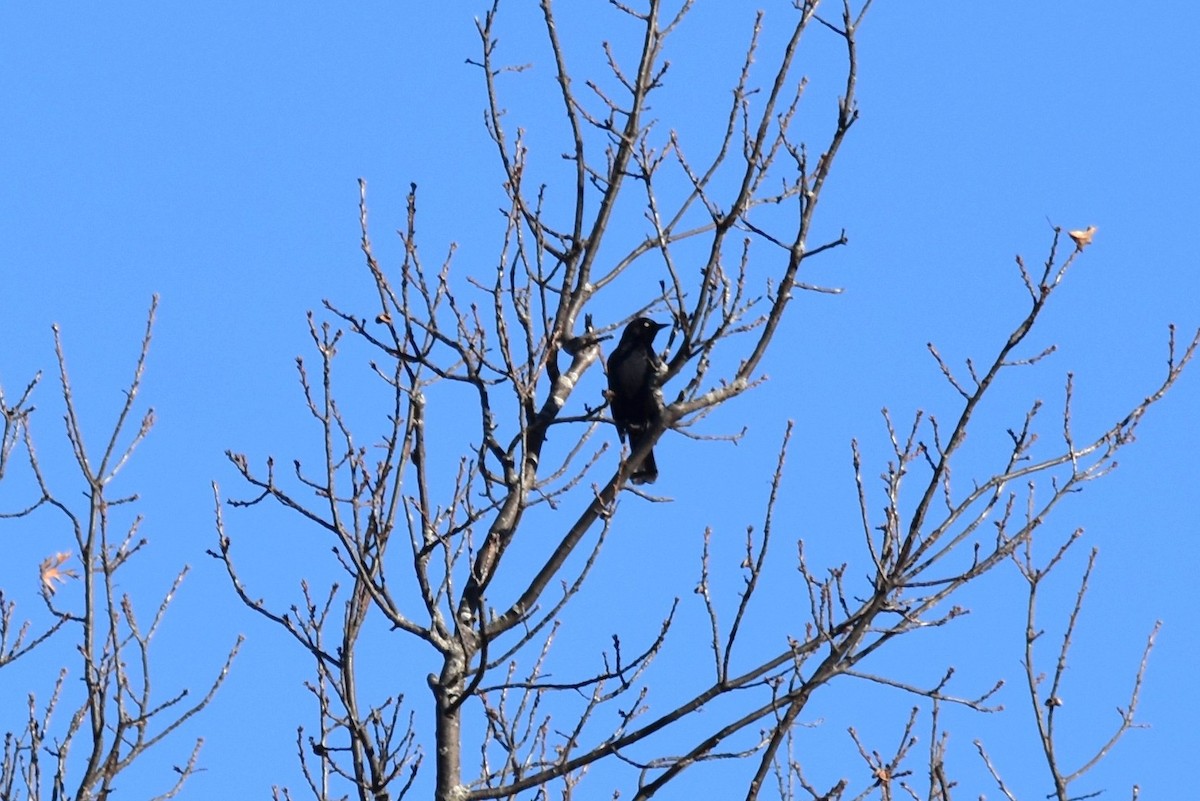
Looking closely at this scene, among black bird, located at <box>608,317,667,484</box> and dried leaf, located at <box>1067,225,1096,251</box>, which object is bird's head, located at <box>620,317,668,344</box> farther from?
dried leaf, located at <box>1067,225,1096,251</box>

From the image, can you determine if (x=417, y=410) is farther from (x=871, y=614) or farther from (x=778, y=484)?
(x=871, y=614)

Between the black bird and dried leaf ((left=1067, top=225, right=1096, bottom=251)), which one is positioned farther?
the black bird

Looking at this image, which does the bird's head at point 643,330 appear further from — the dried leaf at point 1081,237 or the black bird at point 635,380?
the dried leaf at point 1081,237

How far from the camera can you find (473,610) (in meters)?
4.31

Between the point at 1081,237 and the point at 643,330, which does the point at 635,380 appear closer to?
the point at 643,330

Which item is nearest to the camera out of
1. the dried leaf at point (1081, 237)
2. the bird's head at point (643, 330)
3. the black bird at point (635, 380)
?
the dried leaf at point (1081, 237)

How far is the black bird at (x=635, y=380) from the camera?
7.05 metres

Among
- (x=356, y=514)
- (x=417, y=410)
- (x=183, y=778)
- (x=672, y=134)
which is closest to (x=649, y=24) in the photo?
(x=672, y=134)

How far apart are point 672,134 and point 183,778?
2709 millimetres

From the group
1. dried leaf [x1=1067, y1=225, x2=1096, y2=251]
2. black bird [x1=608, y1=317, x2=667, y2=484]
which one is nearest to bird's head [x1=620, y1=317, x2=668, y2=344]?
black bird [x1=608, y1=317, x2=667, y2=484]

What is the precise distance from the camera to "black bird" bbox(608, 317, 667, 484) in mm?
7055

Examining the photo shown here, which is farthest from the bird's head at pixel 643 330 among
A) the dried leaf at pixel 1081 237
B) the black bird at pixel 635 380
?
the dried leaf at pixel 1081 237

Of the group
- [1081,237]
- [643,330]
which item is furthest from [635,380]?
[1081,237]

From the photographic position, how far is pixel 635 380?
283 inches
